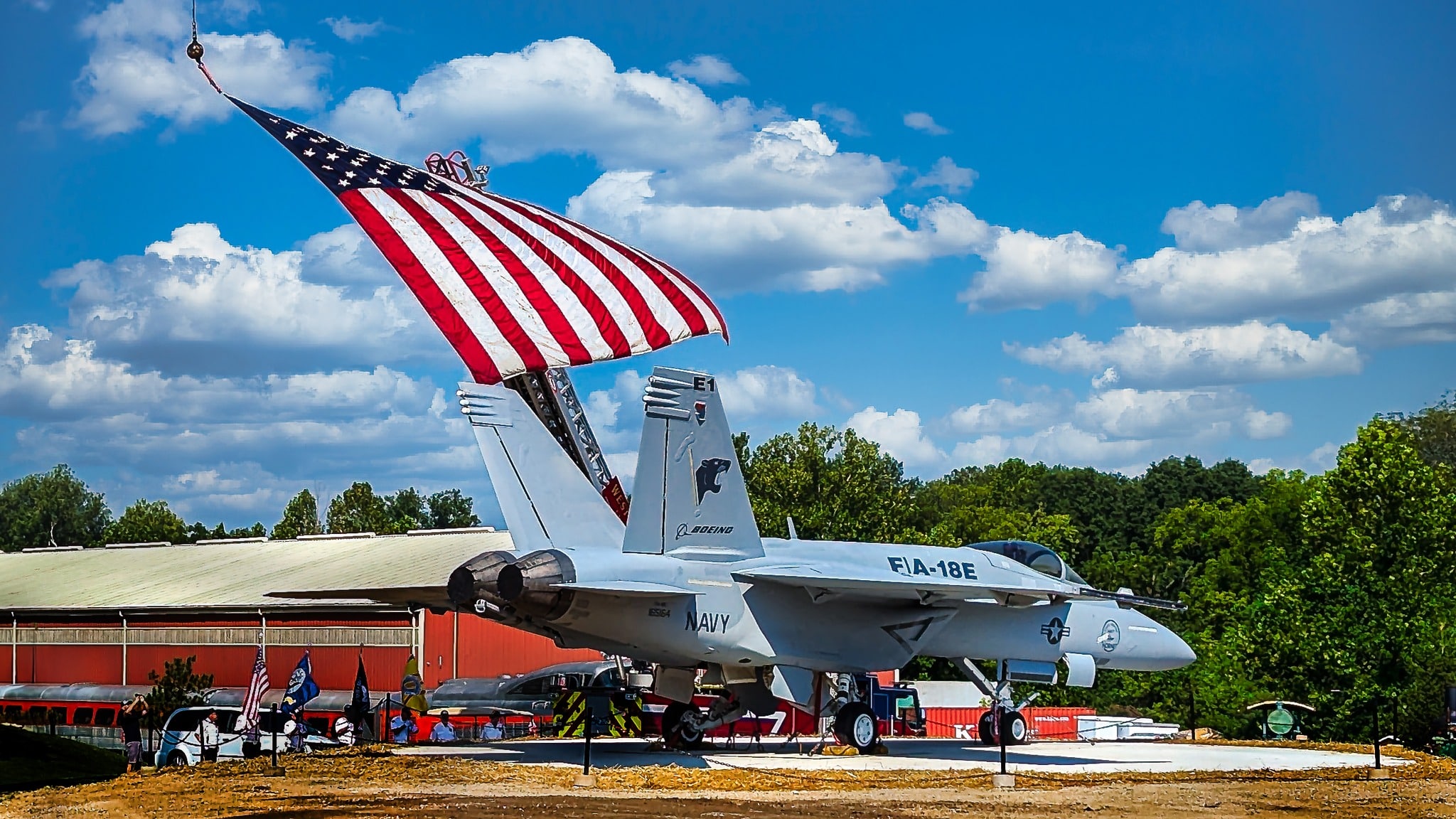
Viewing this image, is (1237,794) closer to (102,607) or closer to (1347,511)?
(1347,511)

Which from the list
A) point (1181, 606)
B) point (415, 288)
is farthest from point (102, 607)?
point (1181, 606)

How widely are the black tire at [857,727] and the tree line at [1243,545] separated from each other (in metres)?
8.45

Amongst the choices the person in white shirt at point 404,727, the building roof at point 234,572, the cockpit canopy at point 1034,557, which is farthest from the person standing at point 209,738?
the building roof at point 234,572

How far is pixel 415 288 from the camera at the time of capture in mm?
23750

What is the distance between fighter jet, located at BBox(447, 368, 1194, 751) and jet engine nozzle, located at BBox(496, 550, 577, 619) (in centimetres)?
2

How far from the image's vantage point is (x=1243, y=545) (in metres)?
65.9

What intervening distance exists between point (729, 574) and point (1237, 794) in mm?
7454

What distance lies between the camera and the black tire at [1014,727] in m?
24.1

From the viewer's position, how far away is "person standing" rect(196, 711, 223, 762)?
71.5ft

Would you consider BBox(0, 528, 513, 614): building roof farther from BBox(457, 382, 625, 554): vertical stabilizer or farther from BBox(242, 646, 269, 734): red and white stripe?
BBox(242, 646, 269, 734): red and white stripe

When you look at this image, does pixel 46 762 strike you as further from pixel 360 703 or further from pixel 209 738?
pixel 360 703

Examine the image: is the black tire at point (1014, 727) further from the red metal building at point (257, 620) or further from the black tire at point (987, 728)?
the red metal building at point (257, 620)

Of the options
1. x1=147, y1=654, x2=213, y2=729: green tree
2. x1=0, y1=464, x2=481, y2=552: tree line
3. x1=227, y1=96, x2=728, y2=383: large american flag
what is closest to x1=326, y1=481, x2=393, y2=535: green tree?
x1=0, y1=464, x2=481, y2=552: tree line

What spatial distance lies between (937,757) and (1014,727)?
8.72ft
